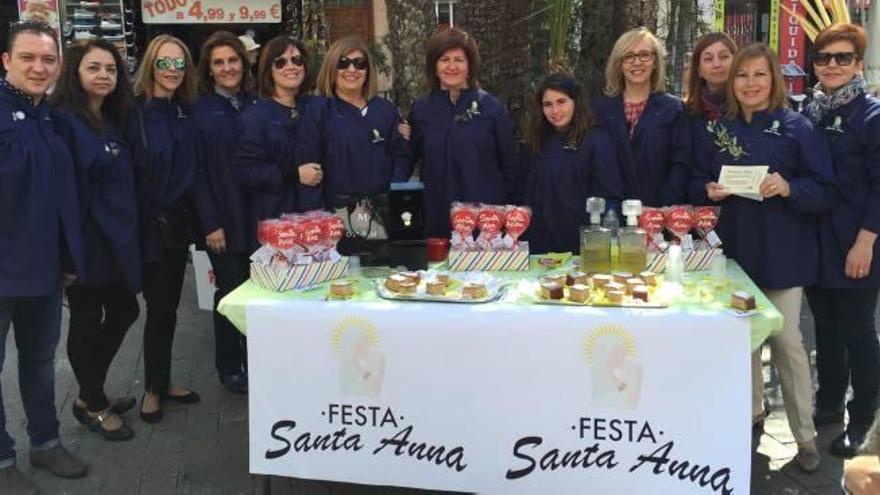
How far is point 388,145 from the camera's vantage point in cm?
377

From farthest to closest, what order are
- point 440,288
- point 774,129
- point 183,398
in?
point 183,398
point 774,129
point 440,288

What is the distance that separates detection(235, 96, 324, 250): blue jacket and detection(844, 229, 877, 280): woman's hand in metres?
2.27

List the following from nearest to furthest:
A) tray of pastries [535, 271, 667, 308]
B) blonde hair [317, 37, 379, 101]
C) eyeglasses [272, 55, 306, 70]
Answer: tray of pastries [535, 271, 667, 308] < blonde hair [317, 37, 379, 101] < eyeglasses [272, 55, 306, 70]

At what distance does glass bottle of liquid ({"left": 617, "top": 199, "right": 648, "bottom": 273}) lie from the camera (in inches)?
123

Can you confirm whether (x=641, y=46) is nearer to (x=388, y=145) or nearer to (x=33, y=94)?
(x=388, y=145)

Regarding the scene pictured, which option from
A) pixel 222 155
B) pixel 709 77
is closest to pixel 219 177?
pixel 222 155

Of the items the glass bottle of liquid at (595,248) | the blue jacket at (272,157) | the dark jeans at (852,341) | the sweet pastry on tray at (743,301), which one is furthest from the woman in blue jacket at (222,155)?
the dark jeans at (852,341)

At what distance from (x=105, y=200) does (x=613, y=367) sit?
7.40 feet

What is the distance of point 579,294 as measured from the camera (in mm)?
2793

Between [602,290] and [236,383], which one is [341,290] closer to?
[602,290]

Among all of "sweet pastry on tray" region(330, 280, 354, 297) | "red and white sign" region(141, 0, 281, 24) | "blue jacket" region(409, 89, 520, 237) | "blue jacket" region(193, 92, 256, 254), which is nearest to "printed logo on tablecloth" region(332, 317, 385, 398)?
"sweet pastry on tray" region(330, 280, 354, 297)

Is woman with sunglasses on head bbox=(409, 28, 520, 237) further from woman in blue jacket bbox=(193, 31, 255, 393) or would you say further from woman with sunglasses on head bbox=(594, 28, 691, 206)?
woman in blue jacket bbox=(193, 31, 255, 393)

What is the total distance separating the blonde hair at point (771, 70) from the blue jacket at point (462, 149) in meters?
1.03

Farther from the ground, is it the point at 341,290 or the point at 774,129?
the point at 774,129
